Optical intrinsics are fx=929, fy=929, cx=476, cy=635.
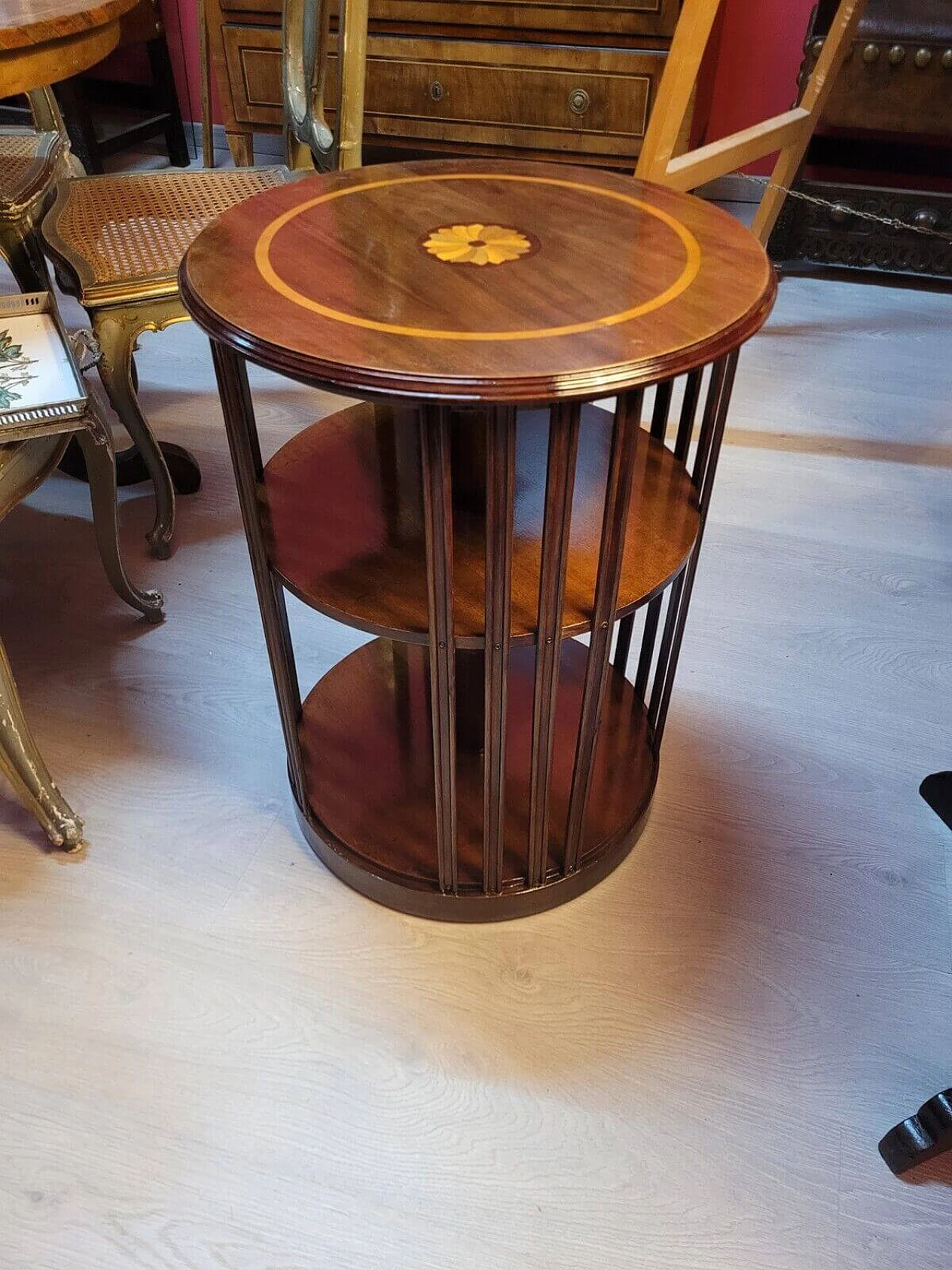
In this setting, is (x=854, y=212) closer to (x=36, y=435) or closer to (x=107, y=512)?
(x=107, y=512)

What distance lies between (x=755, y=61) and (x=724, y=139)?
31.5 inches

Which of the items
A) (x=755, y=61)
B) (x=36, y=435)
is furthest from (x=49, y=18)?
(x=755, y=61)

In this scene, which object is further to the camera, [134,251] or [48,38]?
[134,251]

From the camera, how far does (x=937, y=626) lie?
162cm

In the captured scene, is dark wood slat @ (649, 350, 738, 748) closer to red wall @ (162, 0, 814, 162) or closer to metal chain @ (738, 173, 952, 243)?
metal chain @ (738, 173, 952, 243)

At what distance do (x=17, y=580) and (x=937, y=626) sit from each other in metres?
1.67

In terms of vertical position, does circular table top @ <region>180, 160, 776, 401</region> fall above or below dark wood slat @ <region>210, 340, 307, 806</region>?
above

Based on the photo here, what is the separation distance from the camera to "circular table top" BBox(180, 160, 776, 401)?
75cm

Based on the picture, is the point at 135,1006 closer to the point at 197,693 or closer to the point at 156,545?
the point at 197,693

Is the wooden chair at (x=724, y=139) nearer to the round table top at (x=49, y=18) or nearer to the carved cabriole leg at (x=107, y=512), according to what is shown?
the round table top at (x=49, y=18)

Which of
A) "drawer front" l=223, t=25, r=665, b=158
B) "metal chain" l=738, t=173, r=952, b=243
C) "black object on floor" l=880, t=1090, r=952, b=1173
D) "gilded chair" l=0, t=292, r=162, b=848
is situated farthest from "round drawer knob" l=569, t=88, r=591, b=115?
"black object on floor" l=880, t=1090, r=952, b=1173

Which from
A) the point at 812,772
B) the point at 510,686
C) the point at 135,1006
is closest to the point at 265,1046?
the point at 135,1006

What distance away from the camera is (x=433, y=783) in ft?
4.16

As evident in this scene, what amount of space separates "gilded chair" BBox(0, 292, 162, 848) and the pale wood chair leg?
10 centimetres
